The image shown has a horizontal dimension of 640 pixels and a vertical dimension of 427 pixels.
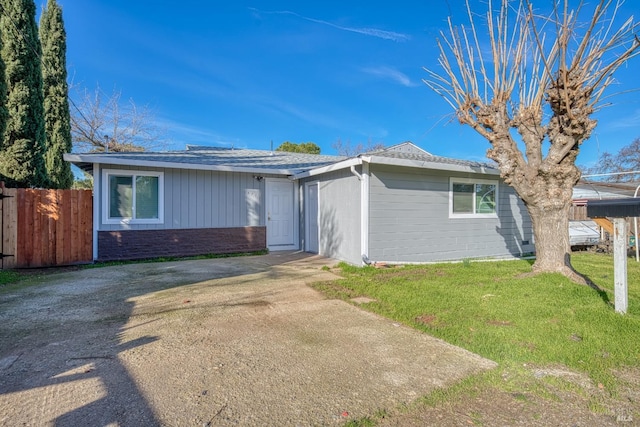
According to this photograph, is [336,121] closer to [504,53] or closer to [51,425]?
[504,53]

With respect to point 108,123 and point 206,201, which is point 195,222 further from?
point 108,123

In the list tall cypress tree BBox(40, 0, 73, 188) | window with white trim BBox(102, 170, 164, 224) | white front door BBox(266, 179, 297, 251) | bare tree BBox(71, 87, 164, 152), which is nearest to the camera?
window with white trim BBox(102, 170, 164, 224)

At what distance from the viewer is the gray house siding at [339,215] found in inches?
301

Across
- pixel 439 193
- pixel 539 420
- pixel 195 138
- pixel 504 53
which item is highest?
pixel 195 138

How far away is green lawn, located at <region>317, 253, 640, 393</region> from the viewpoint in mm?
2971

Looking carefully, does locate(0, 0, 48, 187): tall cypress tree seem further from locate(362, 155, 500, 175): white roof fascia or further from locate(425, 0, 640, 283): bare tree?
locate(425, 0, 640, 283): bare tree

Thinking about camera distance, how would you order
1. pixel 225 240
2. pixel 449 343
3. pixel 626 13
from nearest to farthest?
1. pixel 449 343
2. pixel 626 13
3. pixel 225 240

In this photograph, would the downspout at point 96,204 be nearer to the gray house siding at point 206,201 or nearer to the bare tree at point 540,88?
the gray house siding at point 206,201

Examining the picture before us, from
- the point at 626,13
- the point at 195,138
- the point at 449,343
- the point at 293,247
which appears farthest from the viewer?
the point at 195,138

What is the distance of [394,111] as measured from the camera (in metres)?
20.5

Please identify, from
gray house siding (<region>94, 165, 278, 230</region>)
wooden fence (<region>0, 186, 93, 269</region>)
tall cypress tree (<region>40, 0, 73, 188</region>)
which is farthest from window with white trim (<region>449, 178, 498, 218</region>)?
tall cypress tree (<region>40, 0, 73, 188</region>)

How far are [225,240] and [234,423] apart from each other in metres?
7.74

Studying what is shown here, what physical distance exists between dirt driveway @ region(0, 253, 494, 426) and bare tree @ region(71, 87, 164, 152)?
18.0m

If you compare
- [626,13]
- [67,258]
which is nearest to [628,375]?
[626,13]
